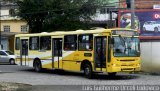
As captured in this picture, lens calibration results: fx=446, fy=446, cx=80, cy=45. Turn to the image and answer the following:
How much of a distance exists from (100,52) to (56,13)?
27.7 m

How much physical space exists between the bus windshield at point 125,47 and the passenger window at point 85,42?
1746mm

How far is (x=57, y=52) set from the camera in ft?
95.4

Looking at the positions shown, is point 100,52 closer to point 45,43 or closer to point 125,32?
point 125,32

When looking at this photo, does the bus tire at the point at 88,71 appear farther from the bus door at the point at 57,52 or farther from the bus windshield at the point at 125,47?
the bus door at the point at 57,52

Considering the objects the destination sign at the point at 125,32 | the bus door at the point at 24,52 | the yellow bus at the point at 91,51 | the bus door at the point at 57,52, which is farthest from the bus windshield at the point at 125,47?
the bus door at the point at 24,52

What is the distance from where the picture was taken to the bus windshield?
24.4m

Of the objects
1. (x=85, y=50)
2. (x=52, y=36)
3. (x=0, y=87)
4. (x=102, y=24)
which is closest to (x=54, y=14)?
(x=102, y=24)

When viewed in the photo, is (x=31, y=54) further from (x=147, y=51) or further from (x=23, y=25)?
(x=23, y=25)

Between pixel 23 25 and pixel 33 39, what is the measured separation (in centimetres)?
4363

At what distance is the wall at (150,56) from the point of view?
28.2m

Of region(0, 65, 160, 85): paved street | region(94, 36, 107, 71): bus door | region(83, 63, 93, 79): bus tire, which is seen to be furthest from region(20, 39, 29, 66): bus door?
region(94, 36, 107, 71): bus door

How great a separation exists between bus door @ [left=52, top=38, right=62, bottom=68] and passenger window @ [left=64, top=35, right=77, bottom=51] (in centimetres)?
79

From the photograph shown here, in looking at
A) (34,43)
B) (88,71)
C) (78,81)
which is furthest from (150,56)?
(34,43)

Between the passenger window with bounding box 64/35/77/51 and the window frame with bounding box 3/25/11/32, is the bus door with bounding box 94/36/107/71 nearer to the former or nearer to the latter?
the passenger window with bounding box 64/35/77/51
